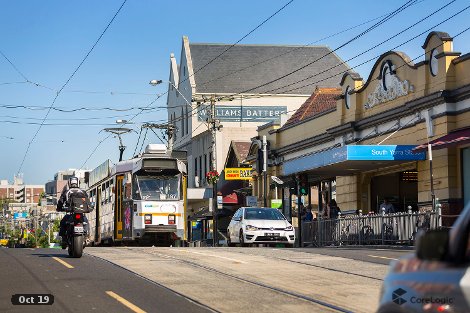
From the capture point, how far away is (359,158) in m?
33.6

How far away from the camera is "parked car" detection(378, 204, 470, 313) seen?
4.51 m

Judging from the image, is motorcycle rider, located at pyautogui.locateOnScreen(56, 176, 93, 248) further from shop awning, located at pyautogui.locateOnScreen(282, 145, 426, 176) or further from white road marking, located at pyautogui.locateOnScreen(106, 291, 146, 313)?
shop awning, located at pyautogui.locateOnScreen(282, 145, 426, 176)

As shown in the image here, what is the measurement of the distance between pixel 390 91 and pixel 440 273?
32.2 m

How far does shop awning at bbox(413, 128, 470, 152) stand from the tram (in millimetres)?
8393

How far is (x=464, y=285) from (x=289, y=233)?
2746cm

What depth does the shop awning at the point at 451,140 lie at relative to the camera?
94.2 feet

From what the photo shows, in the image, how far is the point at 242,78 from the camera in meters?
74.1

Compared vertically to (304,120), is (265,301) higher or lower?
lower

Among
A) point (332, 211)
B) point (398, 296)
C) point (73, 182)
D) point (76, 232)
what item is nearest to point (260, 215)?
point (332, 211)

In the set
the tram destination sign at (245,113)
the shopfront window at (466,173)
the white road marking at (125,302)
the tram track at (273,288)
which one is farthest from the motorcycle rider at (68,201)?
the tram destination sign at (245,113)

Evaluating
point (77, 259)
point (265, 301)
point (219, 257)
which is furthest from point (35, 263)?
point (265, 301)

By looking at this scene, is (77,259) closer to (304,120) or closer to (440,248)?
(440,248)

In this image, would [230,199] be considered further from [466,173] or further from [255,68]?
[466,173]

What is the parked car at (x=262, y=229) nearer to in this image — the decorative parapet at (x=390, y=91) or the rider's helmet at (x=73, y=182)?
the decorative parapet at (x=390, y=91)
